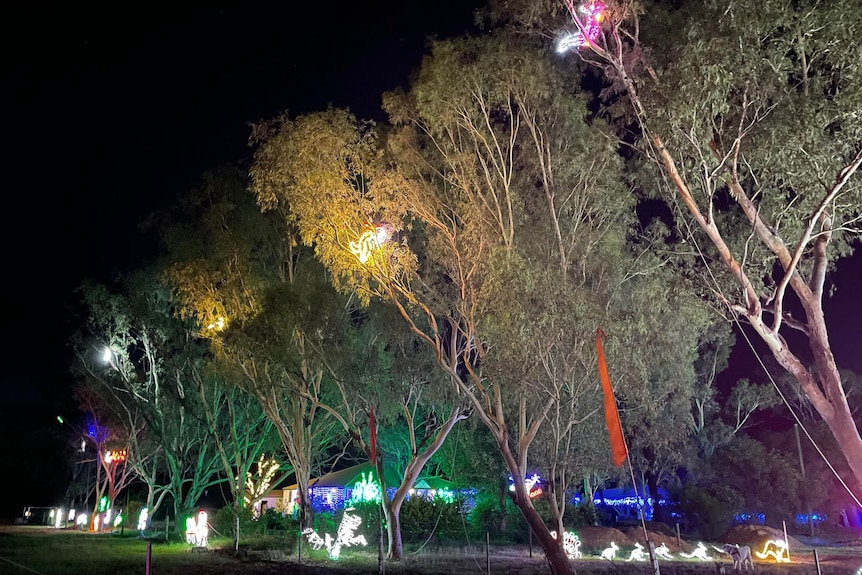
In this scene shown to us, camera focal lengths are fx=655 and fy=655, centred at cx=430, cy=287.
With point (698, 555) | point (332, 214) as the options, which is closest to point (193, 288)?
point (332, 214)

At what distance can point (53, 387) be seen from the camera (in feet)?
146

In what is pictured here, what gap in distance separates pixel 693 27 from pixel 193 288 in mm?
16646

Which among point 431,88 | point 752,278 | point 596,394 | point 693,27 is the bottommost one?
point 596,394

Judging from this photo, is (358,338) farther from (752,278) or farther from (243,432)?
(243,432)

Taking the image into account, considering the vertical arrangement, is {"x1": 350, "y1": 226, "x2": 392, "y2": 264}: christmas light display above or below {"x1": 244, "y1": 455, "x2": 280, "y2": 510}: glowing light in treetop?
above

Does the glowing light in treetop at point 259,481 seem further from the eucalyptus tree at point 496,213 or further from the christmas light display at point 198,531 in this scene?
the eucalyptus tree at point 496,213

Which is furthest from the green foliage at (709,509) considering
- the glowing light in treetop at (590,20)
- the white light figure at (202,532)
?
the glowing light in treetop at (590,20)

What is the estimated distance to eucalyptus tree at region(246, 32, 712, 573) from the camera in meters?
14.2

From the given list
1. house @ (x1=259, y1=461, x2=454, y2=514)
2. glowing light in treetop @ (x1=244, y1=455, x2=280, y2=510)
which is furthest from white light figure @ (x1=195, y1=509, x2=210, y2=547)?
house @ (x1=259, y1=461, x2=454, y2=514)

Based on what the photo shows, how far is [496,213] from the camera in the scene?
1550 cm

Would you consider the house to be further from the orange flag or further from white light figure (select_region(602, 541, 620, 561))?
the orange flag

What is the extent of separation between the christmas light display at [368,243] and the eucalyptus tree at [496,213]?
3 centimetres

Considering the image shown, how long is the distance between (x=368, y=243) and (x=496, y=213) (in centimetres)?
323

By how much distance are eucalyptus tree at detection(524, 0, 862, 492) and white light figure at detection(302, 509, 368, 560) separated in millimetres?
13962
